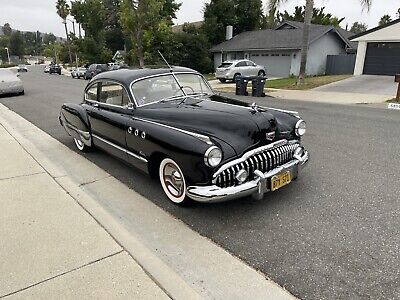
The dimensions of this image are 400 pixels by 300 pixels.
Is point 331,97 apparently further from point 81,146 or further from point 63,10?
point 63,10

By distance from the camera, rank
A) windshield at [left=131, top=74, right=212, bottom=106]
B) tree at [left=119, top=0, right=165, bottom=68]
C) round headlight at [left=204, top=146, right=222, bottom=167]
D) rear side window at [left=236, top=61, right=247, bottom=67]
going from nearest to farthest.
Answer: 1. round headlight at [left=204, top=146, right=222, bottom=167]
2. windshield at [left=131, top=74, right=212, bottom=106]
3. rear side window at [left=236, top=61, right=247, bottom=67]
4. tree at [left=119, top=0, right=165, bottom=68]

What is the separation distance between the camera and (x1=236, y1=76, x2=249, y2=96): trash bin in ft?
51.1

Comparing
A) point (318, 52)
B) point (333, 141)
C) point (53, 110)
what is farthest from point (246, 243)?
point (318, 52)

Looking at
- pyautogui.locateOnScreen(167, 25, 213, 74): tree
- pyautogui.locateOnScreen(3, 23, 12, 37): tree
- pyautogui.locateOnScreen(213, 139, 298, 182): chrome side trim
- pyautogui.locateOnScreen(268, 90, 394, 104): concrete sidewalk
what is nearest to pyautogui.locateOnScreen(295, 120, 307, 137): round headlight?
pyautogui.locateOnScreen(213, 139, 298, 182): chrome side trim

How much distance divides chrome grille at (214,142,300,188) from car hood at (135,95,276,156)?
135 mm

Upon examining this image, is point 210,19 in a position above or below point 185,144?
above

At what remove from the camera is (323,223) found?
327 cm

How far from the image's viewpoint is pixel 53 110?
11.0 m

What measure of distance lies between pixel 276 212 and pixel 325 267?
3.18 ft

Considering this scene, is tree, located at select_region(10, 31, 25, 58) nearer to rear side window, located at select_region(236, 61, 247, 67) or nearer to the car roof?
rear side window, located at select_region(236, 61, 247, 67)

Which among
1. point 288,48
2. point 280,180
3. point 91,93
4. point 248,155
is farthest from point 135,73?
point 288,48

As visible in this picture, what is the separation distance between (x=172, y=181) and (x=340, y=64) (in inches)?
1087

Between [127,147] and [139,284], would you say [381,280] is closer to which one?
[139,284]

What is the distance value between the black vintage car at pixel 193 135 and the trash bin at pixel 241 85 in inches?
433
